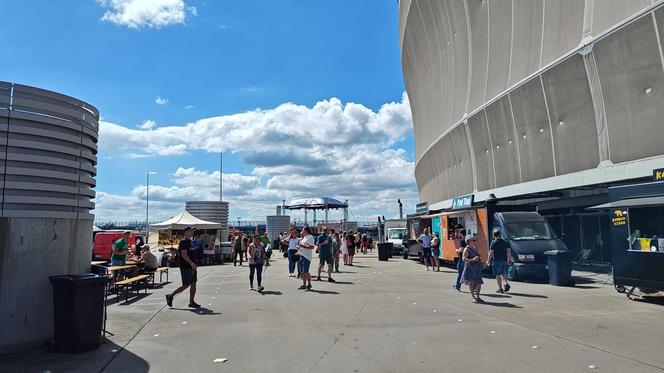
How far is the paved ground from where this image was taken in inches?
241

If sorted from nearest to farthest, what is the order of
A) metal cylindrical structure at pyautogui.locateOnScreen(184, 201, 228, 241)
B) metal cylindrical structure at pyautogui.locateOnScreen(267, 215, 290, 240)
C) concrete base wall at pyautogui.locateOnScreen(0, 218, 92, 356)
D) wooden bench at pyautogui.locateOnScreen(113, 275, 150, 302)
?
concrete base wall at pyautogui.locateOnScreen(0, 218, 92, 356), wooden bench at pyautogui.locateOnScreen(113, 275, 150, 302), metal cylindrical structure at pyautogui.locateOnScreen(184, 201, 228, 241), metal cylindrical structure at pyautogui.locateOnScreen(267, 215, 290, 240)

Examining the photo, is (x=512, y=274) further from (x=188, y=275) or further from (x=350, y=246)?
(x=188, y=275)

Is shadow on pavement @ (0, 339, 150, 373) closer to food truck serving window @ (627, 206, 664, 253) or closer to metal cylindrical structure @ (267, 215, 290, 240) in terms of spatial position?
food truck serving window @ (627, 206, 664, 253)

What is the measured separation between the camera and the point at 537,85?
20469 millimetres

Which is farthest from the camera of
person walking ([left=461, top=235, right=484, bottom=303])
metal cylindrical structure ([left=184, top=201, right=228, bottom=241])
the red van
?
metal cylindrical structure ([left=184, top=201, right=228, bottom=241])

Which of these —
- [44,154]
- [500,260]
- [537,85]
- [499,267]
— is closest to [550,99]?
[537,85]

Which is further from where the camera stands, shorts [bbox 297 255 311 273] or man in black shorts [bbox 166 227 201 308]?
shorts [bbox 297 255 311 273]

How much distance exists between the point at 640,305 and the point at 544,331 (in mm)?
4166

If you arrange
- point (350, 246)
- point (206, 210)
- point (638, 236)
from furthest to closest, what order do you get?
point (206, 210) < point (350, 246) < point (638, 236)

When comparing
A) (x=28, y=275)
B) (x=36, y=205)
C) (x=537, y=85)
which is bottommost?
(x=28, y=275)

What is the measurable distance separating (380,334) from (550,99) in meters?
15.5

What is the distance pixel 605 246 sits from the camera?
810 inches

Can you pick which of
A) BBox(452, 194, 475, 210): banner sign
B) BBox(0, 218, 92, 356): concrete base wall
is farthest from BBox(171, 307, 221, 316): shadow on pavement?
BBox(452, 194, 475, 210): banner sign

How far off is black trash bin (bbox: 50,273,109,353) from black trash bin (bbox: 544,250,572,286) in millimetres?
12156
